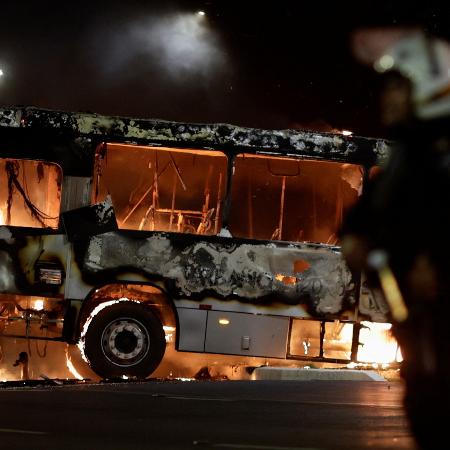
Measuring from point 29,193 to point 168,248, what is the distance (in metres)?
1.81

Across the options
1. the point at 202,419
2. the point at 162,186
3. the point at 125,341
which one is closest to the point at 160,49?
the point at 162,186

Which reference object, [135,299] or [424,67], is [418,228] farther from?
[135,299]

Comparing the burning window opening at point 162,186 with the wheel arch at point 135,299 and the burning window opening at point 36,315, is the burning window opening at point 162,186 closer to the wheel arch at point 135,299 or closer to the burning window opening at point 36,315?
the wheel arch at point 135,299

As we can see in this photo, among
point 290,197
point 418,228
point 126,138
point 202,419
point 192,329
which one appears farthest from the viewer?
point 290,197

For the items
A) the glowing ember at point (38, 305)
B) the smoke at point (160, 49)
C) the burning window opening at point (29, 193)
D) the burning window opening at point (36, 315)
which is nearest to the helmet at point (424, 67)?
the burning window opening at point (29, 193)

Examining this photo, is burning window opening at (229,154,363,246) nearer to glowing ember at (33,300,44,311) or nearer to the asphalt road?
glowing ember at (33,300,44,311)

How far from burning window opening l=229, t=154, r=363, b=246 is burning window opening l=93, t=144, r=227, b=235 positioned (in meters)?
0.27

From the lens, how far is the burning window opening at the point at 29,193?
8.70 metres

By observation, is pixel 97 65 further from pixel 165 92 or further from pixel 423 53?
pixel 423 53

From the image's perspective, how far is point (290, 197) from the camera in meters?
9.05

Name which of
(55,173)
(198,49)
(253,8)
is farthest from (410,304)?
(198,49)

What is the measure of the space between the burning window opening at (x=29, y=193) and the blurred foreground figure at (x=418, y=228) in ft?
21.3

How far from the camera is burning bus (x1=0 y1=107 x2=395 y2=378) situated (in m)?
8.51

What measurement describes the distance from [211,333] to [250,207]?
5.11 feet
